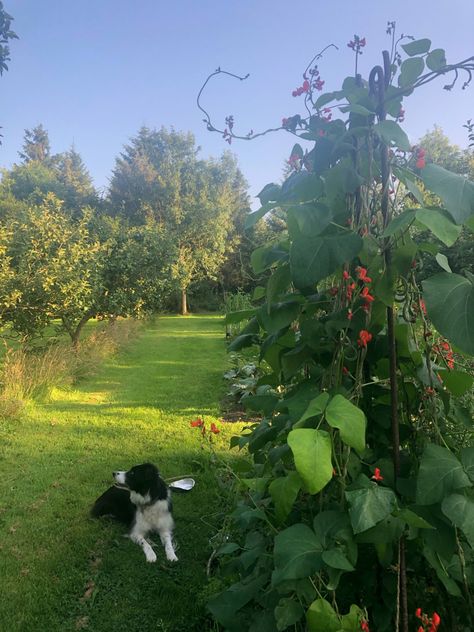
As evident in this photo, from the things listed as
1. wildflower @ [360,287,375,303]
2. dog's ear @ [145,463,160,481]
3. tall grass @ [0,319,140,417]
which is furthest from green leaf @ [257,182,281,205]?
tall grass @ [0,319,140,417]

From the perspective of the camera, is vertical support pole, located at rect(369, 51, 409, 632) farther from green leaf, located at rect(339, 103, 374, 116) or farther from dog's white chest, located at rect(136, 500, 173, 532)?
dog's white chest, located at rect(136, 500, 173, 532)

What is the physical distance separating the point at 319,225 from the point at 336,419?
40 centimetres

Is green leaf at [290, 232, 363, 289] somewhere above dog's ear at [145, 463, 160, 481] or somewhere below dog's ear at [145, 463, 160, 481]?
above

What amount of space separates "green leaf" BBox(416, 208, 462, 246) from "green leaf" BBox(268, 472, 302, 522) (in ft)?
1.85

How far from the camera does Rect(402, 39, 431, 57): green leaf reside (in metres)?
0.97

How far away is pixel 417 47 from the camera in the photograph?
0.98 m

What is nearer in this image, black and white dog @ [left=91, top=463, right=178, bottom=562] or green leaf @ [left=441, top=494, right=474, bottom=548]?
green leaf @ [left=441, top=494, right=474, bottom=548]

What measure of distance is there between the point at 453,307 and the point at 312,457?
413 millimetres

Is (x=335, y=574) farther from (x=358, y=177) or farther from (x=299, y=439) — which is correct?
(x=358, y=177)

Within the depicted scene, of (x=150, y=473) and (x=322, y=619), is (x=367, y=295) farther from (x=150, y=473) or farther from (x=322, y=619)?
(x=150, y=473)

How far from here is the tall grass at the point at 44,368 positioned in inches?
227

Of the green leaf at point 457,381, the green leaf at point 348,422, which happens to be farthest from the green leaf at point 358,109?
the green leaf at point 457,381

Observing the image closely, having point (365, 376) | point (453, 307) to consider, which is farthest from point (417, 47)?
point (365, 376)

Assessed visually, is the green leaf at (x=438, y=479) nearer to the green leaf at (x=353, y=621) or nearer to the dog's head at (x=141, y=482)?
the green leaf at (x=353, y=621)
